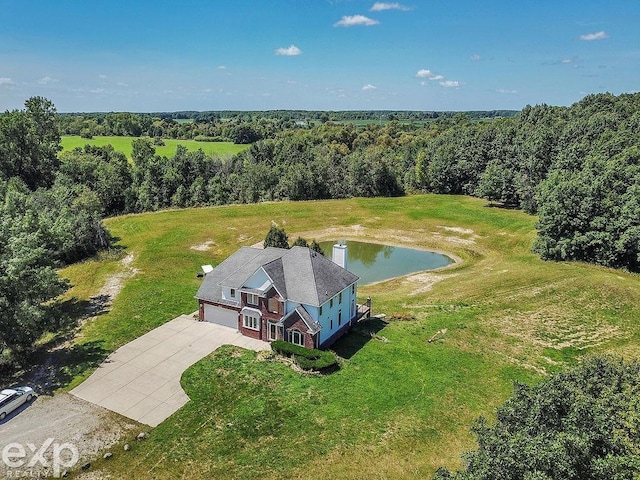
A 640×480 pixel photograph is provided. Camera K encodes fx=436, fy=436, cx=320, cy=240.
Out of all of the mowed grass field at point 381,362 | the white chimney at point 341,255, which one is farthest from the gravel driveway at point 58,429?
the white chimney at point 341,255

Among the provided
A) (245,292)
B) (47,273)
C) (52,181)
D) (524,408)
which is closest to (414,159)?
(52,181)

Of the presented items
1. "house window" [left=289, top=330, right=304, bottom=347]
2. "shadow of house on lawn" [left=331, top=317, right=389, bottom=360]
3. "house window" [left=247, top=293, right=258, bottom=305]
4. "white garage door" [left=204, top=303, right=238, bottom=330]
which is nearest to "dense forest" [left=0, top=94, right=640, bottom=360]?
"white garage door" [left=204, top=303, right=238, bottom=330]

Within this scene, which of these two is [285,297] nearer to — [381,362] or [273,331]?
[273,331]

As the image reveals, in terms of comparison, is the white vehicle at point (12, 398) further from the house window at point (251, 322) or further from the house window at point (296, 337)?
the house window at point (296, 337)

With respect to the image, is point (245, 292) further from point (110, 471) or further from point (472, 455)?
point (472, 455)

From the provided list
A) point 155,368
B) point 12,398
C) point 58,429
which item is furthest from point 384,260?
point 12,398
